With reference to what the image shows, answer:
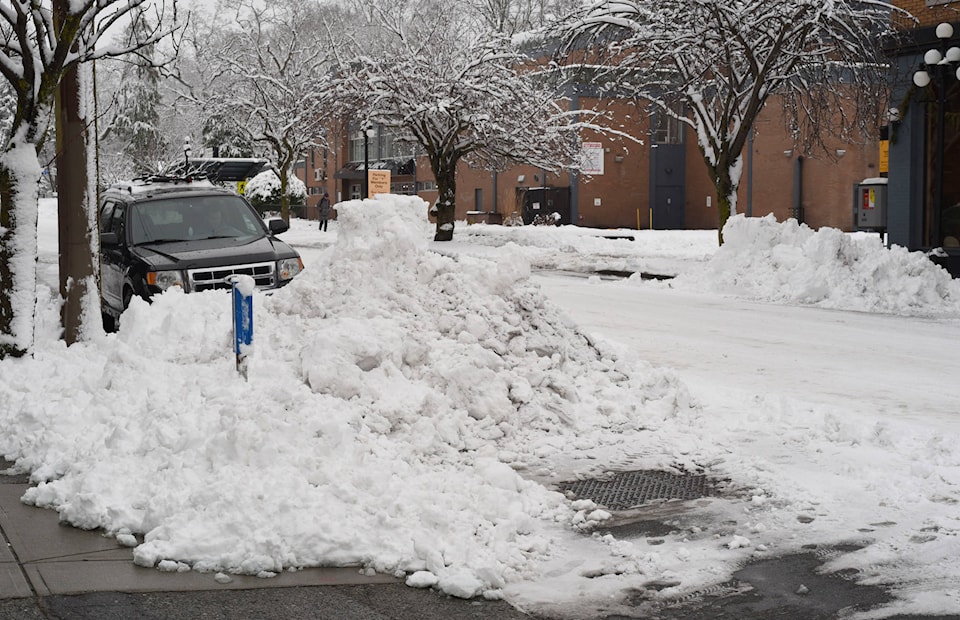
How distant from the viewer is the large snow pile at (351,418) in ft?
18.5

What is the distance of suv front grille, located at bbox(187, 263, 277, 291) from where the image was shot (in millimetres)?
12641

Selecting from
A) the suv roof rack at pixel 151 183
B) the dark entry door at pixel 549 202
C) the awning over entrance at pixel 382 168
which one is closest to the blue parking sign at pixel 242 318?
the suv roof rack at pixel 151 183

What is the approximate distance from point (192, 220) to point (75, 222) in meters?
2.85

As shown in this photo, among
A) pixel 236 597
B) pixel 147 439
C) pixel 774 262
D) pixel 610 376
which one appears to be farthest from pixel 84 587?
pixel 774 262

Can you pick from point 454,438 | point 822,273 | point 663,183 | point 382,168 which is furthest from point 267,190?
point 454,438

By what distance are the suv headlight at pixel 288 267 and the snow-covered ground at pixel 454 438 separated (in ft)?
8.41

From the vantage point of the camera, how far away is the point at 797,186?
151 feet

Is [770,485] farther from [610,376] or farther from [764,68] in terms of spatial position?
[764,68]

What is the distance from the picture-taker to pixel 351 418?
7.06 metres

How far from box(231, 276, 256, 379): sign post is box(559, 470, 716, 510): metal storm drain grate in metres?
2.37

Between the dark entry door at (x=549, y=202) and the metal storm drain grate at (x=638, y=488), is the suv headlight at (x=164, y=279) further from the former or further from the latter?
the dark entry door at (x=549, y=202)

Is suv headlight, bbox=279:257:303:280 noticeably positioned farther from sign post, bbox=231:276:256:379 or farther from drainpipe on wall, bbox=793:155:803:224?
drainpipe on wall, bbox=793:155:803:224

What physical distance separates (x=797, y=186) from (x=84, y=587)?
43990 millimetres

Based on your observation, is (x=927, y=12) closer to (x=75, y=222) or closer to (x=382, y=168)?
(x=75, y=222)
